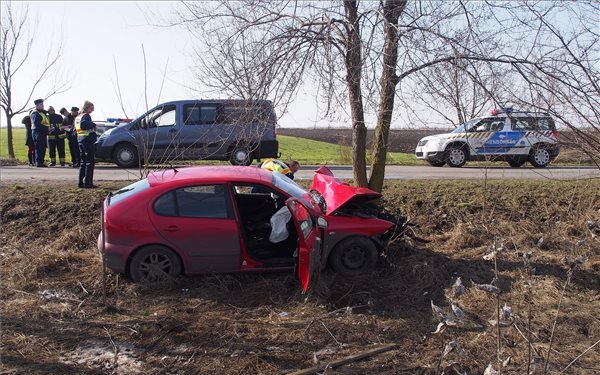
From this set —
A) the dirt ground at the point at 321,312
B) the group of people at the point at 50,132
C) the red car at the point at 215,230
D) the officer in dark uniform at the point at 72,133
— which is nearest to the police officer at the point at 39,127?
the group of people at the point at 50,132

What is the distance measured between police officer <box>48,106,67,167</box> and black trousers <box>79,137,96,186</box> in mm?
5751

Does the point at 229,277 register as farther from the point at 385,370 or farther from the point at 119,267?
the point at 385,370

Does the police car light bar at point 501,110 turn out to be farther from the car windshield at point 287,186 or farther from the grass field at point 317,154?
the grass field at point 317,154

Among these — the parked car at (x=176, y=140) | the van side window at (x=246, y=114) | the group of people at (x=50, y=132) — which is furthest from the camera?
the group of people at (x=50, y=132)

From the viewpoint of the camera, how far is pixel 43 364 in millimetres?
4387

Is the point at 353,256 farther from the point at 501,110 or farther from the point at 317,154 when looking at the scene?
the point at 317,154

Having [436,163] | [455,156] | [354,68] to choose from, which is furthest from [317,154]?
[354,68]

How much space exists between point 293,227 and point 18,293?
316cm

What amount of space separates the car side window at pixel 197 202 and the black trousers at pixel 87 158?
450 cm

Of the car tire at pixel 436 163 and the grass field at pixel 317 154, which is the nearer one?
the car tire at pixel 436 163

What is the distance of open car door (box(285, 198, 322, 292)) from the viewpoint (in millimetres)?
5641

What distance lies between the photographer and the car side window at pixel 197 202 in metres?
6.08

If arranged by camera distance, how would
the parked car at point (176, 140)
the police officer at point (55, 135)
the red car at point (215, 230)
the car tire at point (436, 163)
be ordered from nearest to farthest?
the red car at point (215, 230) < the parked car at point (176, 140) < the police officer at point (55, 135) < the car tire at point (436, 163)

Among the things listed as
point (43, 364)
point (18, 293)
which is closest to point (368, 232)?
point (43, 364)
